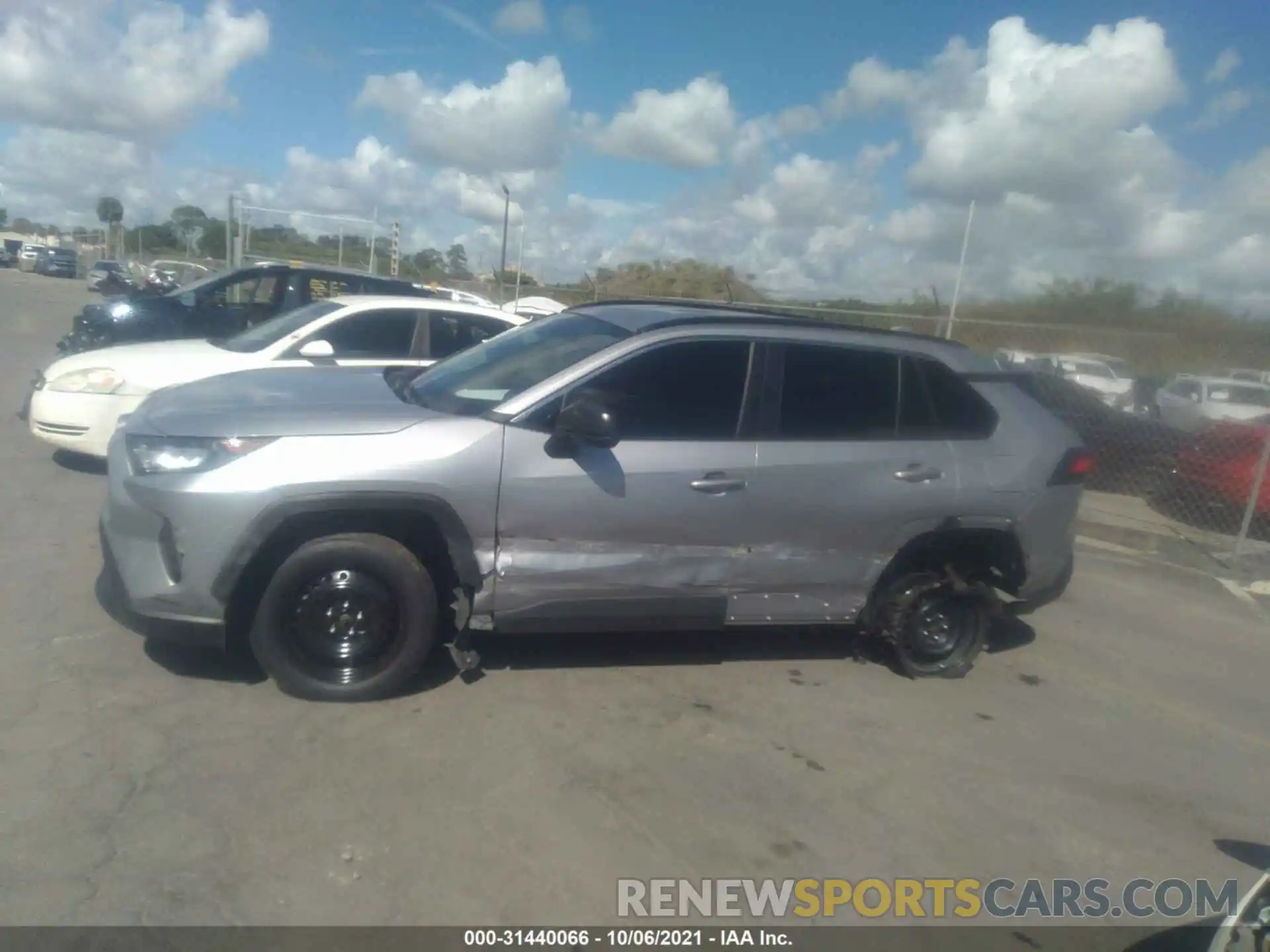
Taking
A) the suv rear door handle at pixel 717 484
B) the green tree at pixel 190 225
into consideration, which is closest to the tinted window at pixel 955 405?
the suv rear door handle at pixel 717 484

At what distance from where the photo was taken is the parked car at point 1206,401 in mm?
10102

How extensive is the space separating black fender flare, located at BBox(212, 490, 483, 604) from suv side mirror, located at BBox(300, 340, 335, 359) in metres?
3.55

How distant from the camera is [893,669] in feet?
18.4

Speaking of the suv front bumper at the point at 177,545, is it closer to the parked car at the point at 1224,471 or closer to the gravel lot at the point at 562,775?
the gravel lot at the point at 562,775

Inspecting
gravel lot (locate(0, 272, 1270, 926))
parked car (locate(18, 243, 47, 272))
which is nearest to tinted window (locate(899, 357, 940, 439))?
gravel lot (locate(0, 272, 1270, 926))

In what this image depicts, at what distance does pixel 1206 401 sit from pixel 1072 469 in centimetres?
606

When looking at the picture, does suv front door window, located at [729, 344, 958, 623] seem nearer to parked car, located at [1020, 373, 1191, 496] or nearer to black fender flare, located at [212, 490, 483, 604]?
black fender flare, located at [212, 490, 483, 604]

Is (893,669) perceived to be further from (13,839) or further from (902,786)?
(13,839)

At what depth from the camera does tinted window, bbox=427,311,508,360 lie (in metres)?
8.41

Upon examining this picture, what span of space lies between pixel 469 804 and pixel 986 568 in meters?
3.23

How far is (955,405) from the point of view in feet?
17.8

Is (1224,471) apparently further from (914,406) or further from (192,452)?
(192,452)

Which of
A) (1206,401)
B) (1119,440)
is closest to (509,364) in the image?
(1119,440)

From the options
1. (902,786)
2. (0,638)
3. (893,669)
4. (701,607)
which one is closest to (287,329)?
(0,638)
